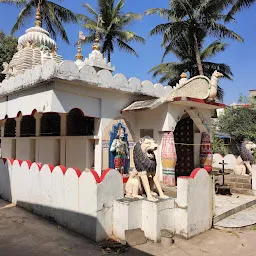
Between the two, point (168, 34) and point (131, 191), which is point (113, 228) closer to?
point (131, 191)

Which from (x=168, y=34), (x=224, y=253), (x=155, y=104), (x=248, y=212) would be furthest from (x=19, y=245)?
(x=168, y=34)

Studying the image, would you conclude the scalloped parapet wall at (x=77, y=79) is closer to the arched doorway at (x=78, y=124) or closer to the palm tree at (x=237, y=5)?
the arched doorway at (x=78, y=124)

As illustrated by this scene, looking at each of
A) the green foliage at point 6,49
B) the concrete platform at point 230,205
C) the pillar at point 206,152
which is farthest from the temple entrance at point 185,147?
the green foliage at point 6,49

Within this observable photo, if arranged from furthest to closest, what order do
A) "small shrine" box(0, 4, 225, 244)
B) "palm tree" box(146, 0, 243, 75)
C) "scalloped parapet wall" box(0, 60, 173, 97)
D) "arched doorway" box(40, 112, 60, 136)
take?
"palm tree" box(146, 0, 243, 75)
"arched doorway" box(40, 112, 60, 136)
"scalloped parapet wall" box(0, 60, 173, 97)
"small shrine" box(0, 4, 225, 244)

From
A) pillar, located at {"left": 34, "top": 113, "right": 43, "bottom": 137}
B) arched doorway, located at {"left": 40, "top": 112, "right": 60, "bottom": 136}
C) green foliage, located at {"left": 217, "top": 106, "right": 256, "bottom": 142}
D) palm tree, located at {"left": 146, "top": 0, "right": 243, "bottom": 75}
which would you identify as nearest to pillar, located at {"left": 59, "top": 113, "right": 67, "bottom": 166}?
arched doorway, located at {"left": 40, "top": 112, "right": 60, "bottom": 136}

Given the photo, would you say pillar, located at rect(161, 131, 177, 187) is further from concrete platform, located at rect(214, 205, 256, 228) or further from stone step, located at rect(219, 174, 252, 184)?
stone step, located at rect(219, 174, 252, 184)

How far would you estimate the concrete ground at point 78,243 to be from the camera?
4812 mm

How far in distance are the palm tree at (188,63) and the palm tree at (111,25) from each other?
136 inches

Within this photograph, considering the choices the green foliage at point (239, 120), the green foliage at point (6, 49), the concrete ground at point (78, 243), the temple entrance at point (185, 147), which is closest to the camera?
the concrete ground at point (78, 243)

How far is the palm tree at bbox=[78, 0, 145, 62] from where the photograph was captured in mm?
20781

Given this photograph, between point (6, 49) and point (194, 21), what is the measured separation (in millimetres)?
15143

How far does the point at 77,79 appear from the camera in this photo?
23.8ft

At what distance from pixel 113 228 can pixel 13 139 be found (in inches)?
338

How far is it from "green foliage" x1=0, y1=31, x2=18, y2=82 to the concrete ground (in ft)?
58.9
